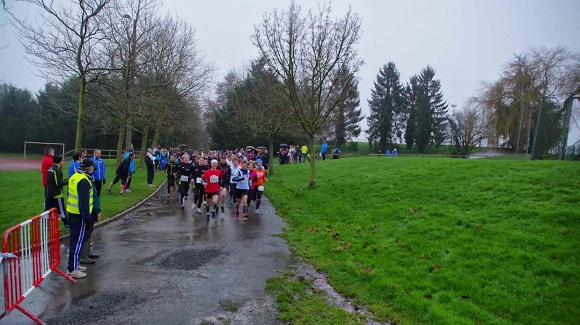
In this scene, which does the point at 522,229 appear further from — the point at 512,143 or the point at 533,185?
the point at 512,143

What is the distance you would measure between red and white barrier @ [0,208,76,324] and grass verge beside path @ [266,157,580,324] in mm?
3558

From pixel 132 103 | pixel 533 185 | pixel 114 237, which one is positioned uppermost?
pixel 132 103

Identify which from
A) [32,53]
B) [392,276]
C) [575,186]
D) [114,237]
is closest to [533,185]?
[575,186]

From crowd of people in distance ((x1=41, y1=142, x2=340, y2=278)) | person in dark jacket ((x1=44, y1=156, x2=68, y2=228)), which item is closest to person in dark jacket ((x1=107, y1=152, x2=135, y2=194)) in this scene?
crowd of people in distance ((x1=41, y1=142, x2=340, y2=278))

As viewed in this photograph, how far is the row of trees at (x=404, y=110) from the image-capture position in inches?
2281

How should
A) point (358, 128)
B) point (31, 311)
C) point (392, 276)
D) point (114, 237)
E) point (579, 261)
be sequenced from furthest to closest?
point (358, 128)
point (114, 237)
point (392, 276)
point (579, 261)
point (31, 311)

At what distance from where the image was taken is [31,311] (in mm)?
5316

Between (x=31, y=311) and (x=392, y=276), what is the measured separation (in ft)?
17.9

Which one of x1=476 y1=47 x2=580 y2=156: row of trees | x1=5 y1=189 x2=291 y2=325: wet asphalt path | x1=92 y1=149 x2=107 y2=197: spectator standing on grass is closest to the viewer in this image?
x1=5 y1=189 x2=291 y2=325: wet asphalt path

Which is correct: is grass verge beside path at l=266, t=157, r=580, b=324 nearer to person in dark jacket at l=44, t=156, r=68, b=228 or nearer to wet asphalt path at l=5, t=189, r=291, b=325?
wet asphalt path at l=5, t=189, r=291, b=325

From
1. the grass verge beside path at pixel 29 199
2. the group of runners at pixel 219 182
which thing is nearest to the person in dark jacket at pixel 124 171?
the grass verge beside path at pixel 29 199

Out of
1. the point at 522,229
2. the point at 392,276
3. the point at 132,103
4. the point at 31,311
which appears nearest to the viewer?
the point at 31,311

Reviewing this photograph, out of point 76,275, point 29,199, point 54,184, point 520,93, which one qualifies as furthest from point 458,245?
point 520,93

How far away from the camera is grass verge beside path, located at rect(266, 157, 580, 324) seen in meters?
5.63
